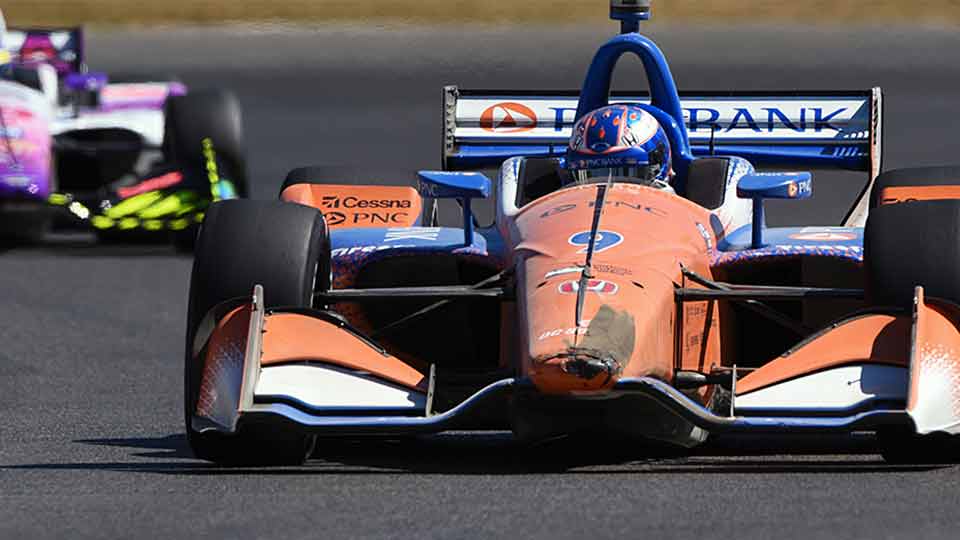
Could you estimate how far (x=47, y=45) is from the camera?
19531 millimetres

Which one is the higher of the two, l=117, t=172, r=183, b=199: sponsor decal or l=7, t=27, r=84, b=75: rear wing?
l=7, t=27, r=84, b=75: rear wing

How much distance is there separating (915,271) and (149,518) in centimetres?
275

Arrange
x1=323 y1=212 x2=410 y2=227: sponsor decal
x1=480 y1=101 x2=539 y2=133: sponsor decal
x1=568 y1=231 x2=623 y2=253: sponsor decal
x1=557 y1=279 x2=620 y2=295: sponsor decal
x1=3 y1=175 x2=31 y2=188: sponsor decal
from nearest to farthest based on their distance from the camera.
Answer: x1=557 y1=279 x2=620 y2=295: sponsor decal, x1=568 y1=231 x2=623 y2=253: sponsor decal, x1=323 y1=212 x2=410 y2=227: sponsor decal, x1=480 y1=101 x2=539 y2=133: sponsor decal, x1=3 y1=175 x2=31 y2=188: sponsor decal

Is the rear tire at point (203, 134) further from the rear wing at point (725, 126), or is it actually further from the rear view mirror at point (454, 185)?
the rear view mirror at point (454, 185)

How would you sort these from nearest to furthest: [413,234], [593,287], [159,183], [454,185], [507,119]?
[593,287] < [454,185] < [413,234] < [507,119] < [159,183]

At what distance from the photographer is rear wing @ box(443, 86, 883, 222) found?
10.9 meters

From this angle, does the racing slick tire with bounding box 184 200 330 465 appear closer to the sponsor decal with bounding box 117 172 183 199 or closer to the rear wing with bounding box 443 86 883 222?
the rear wing with bounding box 443 86 883 222

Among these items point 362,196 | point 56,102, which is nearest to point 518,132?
point 362,196

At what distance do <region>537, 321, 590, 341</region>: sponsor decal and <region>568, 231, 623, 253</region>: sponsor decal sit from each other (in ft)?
1.88

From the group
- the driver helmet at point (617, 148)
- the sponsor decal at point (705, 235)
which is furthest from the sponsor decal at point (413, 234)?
the sponsor decal at point (705, 235)

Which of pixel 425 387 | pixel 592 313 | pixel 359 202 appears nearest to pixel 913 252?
pixel 592 313

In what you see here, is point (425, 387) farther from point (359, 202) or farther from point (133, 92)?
point (133, 92)

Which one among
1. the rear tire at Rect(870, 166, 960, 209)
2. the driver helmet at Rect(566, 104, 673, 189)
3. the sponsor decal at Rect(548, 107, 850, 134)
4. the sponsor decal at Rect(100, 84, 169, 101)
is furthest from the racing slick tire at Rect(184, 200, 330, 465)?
the sponsor decal at Rect(100, 84, 169, 101)

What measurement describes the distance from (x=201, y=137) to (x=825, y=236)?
9.08 metres
